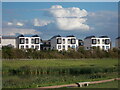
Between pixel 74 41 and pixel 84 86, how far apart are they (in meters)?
44.2

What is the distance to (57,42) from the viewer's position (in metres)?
52.6

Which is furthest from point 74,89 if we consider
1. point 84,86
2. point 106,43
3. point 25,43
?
point 106,43

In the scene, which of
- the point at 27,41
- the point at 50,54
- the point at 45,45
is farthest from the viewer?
the point at 45,45

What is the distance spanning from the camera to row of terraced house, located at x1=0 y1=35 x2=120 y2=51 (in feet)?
164

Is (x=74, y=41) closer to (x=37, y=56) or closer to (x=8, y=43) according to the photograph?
(x=8, y=43)

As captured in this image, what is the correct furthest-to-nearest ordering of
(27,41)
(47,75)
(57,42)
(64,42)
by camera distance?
(64,42) < (57,42) < (27,41) < (47,75)

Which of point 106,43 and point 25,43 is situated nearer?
point 25,43

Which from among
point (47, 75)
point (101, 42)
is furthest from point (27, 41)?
point (47, 75)

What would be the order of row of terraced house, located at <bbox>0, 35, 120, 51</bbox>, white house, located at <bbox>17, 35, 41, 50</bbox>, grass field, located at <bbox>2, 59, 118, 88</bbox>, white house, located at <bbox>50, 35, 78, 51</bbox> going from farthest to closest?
1. white house, located at <bbox>50, 35, 78, 51</bbox>
2. row of terraced house, located at <bbox>0, 35, 120, 51</bbox>
3. white house, located at <bbox>17, 35, 41, 50</bbox>
4. grass field, located at <bbox>2, 59, 118, 88</bbox>

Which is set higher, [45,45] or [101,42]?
[101,42]

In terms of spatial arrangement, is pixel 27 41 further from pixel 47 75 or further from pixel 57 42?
pixel 47 75

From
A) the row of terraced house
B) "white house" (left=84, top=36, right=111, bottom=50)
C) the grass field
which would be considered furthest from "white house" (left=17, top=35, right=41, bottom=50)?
the grass field

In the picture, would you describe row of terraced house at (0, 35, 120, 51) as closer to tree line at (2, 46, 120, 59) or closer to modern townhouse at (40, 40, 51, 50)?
modern townhouse at (40, 40, 51, 50)

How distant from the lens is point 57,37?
52.5 m
